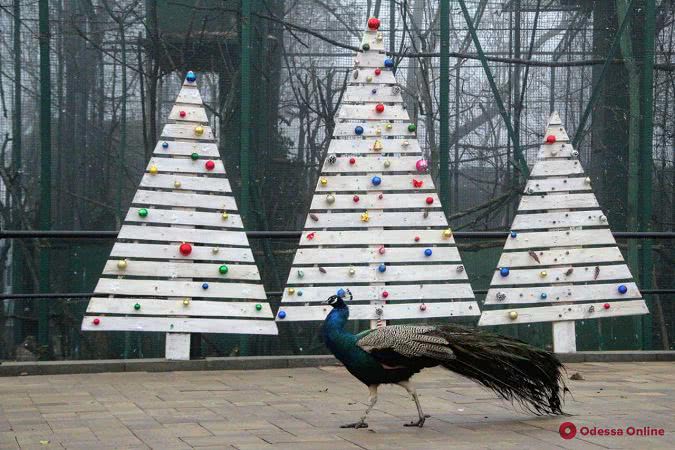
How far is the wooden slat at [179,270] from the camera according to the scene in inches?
378

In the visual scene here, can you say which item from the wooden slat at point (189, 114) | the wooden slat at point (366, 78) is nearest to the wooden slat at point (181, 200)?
the wooden slat at point (189, 114)

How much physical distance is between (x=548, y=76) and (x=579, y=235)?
1714 mm

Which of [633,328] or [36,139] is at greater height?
[36,139]

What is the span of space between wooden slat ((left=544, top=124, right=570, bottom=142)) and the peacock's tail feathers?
3.96 metres

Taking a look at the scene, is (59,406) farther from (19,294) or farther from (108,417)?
(19,294)

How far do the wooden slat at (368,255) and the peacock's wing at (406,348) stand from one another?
328 cm

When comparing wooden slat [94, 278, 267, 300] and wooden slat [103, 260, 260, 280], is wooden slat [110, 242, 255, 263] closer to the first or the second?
wooden slat [103, 260, 260, 280]

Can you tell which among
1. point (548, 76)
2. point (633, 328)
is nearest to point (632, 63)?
point (548, 76)

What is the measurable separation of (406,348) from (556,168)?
434cm

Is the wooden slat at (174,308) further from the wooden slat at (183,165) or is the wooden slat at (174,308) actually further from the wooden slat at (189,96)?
the wooden slat at (189,96)

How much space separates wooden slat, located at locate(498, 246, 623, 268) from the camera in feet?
33.6

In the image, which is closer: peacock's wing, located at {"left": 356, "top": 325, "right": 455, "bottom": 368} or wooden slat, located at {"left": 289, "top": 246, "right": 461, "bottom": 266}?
peacock's wing, located at {"left": 356, "top": 325, "right": 455, "bottom": 368}

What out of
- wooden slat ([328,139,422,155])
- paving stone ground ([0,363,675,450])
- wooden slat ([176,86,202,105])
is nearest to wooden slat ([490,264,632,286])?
paving stone ground ([0,363,675,450])

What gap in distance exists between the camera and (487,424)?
6750 millimetres
